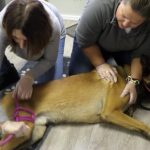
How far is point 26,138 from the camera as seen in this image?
1733 millimetres

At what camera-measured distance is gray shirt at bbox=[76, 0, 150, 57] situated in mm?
1769

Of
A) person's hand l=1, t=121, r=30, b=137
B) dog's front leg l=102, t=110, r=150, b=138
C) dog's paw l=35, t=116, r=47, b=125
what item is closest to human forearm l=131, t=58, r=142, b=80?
dog's front leg l=102, t=110, r=150, b=138

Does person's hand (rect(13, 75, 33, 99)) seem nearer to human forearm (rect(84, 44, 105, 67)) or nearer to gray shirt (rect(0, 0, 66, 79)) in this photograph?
gray shirt (rect(0, 0, 66, 79))

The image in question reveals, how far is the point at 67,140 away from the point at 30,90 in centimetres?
37

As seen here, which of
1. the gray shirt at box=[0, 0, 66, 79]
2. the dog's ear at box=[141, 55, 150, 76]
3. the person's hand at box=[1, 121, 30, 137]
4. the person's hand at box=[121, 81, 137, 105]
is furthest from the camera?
the dog's ear at box=[141, 55, 150, 76]

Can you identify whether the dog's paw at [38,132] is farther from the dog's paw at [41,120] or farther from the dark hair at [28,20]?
the dark hair at [28,20]

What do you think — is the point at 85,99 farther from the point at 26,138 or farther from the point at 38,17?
the point at 38,17

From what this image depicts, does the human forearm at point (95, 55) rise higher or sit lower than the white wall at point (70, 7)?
higher

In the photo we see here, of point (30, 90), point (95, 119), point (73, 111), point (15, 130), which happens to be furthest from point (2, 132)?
point (95, 119)

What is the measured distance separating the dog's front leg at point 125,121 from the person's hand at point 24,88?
18.1 inches

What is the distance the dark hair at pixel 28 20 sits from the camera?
1.42m

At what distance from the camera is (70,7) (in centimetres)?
312

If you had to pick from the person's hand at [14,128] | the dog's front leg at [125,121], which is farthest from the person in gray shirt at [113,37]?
the person's hand at [14,128]

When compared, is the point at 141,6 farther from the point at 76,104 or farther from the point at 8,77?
the point at 8,77
